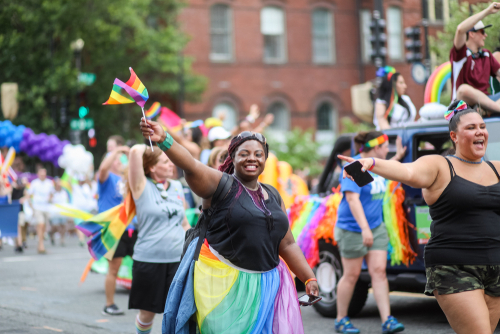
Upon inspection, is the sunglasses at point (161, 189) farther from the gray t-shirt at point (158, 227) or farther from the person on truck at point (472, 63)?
the person on truck at point (472, 63)

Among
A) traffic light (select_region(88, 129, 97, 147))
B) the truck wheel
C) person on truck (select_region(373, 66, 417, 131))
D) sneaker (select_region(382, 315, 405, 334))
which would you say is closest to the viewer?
sneaker (select_region(382, 315, 405, 334))

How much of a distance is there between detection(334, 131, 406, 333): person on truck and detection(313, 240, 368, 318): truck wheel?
0.65m

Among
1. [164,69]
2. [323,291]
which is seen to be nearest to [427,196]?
[323,291]

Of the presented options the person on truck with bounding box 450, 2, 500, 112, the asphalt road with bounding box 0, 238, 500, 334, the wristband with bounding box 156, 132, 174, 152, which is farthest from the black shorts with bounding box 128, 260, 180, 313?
the person on truck with bounding box 450, 2, 500, 112

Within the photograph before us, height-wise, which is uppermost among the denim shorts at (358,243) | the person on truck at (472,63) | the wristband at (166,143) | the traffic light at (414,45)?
the traffic light at (414,45)

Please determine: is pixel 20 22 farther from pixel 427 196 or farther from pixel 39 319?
pixel 427 196

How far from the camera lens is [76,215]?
8062 mm

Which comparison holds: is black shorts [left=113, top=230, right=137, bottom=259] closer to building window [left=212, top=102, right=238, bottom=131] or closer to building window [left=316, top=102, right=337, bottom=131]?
building window [left=212, top=102, right=238, bottom=131]

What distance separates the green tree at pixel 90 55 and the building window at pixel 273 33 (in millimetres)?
5044

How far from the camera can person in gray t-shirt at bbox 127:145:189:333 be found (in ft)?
18.9

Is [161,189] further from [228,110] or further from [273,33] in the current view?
[273,33]

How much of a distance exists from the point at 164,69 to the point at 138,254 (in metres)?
22.1

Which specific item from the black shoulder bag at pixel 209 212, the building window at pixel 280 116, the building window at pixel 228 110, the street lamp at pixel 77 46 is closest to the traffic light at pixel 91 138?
the street lamp at pixel 77 46

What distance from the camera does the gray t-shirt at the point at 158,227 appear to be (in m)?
5.96
